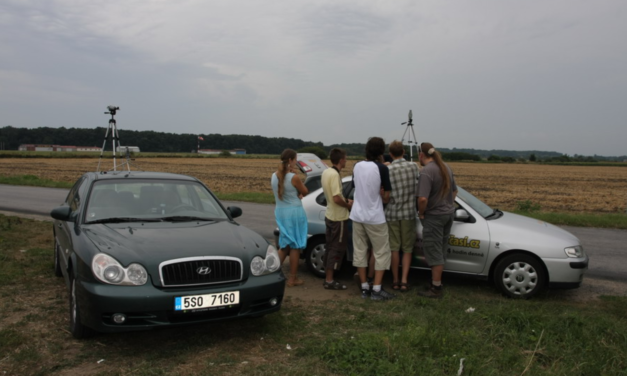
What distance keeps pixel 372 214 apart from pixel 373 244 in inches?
14.7

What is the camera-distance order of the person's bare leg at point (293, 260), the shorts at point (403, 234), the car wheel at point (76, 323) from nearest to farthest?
the car wheel at point (76, 323), the shorts at point (403, 234), the person's bare leg at point (293, 260)

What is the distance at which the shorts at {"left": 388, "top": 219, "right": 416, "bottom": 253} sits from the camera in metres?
5.80

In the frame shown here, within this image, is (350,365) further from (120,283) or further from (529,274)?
(529,274)

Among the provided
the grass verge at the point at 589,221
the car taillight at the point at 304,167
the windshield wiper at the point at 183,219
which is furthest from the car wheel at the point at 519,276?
the grass verge at the point at 589,221

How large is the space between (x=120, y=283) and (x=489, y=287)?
4.45 m

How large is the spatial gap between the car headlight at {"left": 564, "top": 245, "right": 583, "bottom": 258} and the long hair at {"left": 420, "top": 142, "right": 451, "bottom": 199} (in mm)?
1558

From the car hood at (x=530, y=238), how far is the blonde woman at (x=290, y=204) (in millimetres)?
2298

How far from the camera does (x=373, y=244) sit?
5617 millimetres

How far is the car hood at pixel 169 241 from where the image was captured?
4020mm

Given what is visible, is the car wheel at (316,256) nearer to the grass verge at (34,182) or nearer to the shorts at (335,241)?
the shorts at (335,241)

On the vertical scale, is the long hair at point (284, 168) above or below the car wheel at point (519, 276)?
above

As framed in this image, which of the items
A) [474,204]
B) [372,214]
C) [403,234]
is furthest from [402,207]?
[474,204]

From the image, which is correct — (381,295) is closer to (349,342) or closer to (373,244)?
(373,244)

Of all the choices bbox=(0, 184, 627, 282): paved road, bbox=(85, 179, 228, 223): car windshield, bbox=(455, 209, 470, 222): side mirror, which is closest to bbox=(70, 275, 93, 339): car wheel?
bbox=(85, 179, 228, 223): car windshield
